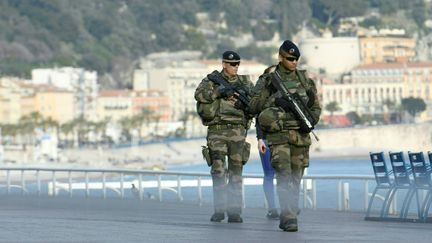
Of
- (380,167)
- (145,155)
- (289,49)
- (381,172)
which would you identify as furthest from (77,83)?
(289,49)

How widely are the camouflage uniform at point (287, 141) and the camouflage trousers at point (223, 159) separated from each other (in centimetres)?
164

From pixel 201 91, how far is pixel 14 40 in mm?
182563

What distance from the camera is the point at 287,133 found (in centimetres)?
1634

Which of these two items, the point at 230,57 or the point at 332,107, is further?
the point at 332,107

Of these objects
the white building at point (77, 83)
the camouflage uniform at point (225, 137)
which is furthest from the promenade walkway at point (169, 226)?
the white building at point (77, 83)

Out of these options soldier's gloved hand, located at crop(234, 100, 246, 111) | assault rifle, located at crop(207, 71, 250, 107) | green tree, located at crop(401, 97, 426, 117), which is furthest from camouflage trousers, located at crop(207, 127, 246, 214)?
green tree, located at crop(401, 97, 426, 117)

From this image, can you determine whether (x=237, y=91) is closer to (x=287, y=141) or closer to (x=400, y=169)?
(x=400, y=169)

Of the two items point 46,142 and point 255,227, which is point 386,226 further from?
point 46,142

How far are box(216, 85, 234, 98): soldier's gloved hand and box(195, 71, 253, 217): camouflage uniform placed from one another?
4 centimetres

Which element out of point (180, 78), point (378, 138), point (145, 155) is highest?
point (180, 78)

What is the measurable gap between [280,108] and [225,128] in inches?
73.3

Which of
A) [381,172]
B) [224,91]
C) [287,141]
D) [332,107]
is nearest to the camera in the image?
[287,141]

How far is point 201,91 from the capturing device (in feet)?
59.3

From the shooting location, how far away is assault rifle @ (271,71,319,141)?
16.3 metres
